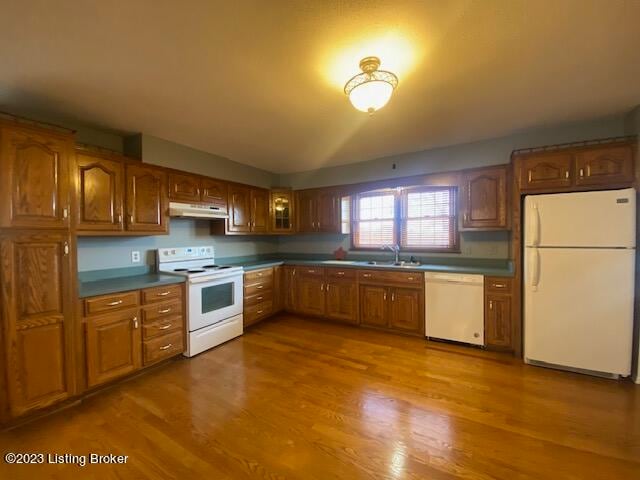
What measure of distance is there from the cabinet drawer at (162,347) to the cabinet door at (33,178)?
4.31 feet

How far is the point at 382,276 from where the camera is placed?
141 inches

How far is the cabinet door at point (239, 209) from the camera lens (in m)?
3.88

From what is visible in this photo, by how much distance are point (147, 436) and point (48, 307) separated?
1.21 metres

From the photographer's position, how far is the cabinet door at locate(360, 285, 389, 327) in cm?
360

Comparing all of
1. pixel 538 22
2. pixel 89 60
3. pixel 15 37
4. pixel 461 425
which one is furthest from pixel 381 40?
pixel 461 425

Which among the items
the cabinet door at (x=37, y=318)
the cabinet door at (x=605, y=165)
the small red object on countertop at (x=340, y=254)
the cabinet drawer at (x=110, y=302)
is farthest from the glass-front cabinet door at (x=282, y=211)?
the cabinet door at (x=605, y=165)

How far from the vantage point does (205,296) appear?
3.08m

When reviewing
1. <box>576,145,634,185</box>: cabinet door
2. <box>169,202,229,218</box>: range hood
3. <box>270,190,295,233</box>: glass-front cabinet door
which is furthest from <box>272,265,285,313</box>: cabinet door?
<box>576,145,634,185</box>: cabinet door

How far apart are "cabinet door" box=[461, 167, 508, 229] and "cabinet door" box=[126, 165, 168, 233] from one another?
11.9 feet

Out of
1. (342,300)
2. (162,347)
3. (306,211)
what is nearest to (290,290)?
(342,300)

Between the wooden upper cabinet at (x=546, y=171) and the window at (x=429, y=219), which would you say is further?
the window at (x=429, y=219)

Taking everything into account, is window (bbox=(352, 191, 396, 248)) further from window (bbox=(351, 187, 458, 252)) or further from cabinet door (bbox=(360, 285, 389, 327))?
cabinet door (bbox=(360, 285, 389, 327))

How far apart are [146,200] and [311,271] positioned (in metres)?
2.40

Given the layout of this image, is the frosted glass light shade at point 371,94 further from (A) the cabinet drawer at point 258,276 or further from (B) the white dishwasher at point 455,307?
(A) the cabinet drawer at point 258,276
